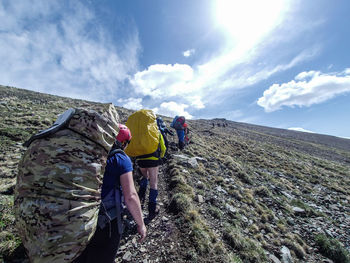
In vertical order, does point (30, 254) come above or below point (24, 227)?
below

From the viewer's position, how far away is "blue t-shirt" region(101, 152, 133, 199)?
Result: 223 centimetres

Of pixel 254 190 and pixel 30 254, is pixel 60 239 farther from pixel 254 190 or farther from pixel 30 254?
pixel 254 190

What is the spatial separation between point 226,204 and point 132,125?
19.6 feet

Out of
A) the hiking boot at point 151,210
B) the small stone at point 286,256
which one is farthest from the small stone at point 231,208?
the hiking boot at point 151,210

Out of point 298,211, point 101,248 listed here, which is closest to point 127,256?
point 101,248

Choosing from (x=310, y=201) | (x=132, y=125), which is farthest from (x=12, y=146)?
(x=310, y=201)

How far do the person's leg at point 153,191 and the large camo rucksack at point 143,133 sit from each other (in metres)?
0.68

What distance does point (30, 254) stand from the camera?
1632 millimetres

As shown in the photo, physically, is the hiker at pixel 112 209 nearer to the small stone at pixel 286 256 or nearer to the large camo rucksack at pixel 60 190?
the large camo rucksack at pixel 60 190

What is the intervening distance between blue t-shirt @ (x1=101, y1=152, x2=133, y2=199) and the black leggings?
548mm

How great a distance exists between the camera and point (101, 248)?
2.18 m

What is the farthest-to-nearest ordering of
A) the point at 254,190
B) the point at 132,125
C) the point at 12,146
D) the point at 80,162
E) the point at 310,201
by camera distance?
the point at 310,201 → the point at 254,190 → the point at 12,146 → the point at 132,125 → the point at 80,162

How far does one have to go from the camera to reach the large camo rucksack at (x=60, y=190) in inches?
64.5

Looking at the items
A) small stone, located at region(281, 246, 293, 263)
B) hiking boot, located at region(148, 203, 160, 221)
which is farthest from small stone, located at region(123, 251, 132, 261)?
small stone, located at region(281, 246, 293, 263)
